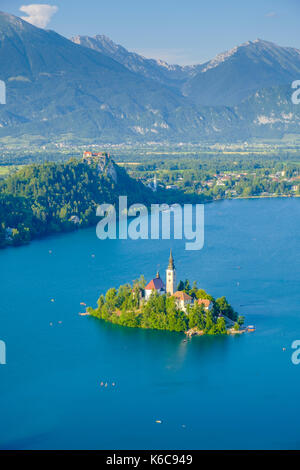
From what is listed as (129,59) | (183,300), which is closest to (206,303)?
(183,300)

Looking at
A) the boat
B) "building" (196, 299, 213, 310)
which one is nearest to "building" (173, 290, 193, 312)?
"building" (196, 299, 213, 310)

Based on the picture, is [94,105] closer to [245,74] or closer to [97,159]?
[245,74]

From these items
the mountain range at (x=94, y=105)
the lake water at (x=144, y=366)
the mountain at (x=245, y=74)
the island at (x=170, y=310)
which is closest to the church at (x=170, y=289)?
the island at (x=170, y=310)

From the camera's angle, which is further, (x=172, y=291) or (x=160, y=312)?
(x=172, y=291)

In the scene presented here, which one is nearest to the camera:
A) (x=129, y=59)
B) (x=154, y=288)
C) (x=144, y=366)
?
(x=144, y=366)

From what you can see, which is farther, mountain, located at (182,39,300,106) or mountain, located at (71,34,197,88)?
mountain, located at (71,34,197,88)

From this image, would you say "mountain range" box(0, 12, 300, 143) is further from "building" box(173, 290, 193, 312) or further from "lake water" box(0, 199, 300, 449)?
"building" box(173, 290, 193, 312)
